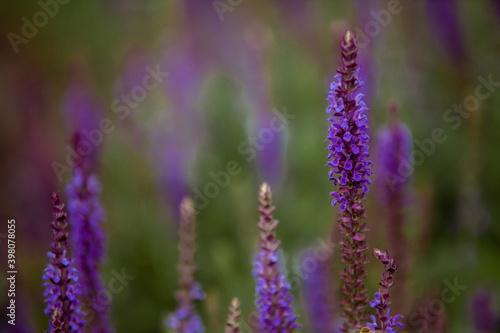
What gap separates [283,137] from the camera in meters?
4.45

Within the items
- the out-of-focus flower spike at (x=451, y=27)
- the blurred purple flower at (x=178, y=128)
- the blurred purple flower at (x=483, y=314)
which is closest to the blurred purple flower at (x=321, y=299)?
the blurred purple flower at (x=483, y=314)

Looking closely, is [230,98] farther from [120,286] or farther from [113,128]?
[120,286]

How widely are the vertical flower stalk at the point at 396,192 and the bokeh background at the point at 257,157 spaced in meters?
0.13

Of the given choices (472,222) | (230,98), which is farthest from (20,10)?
(472,222)

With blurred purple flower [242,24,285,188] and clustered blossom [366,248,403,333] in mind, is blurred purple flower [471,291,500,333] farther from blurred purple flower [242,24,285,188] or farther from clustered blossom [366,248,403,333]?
blurred purple flower [242,24,285,188]

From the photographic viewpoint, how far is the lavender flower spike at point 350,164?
1833 mm

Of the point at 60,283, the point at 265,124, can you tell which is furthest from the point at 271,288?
the point at 265,124

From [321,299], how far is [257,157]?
6.09ft

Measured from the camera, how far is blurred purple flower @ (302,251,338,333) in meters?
Result: 2.73

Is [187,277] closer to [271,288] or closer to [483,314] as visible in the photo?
[271,288]

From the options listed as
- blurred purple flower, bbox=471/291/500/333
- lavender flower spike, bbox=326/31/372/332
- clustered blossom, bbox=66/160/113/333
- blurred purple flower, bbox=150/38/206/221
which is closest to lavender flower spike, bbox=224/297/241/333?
lavender flower spike, bbox=326/31/372/332

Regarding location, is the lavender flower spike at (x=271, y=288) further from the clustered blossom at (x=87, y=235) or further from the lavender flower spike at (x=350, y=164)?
the clustered blossom at (x=87, y=235)

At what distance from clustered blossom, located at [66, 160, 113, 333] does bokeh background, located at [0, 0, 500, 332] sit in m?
0.61

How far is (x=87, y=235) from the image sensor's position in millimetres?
2494
